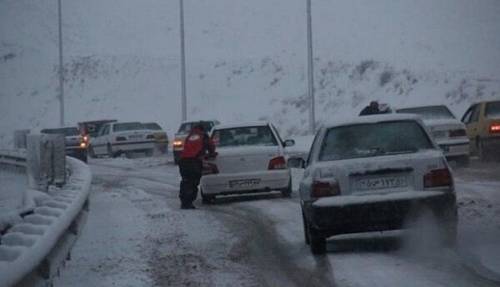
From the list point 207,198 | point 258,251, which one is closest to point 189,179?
point 207,198

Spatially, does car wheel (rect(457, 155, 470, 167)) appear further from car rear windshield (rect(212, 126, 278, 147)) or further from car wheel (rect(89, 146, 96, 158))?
car wheel (rect(89, 146, 96, 158))

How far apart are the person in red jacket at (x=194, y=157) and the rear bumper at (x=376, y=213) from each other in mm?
7172

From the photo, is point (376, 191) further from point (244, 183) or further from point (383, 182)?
point (244, 183)

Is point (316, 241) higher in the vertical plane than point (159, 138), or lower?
higher

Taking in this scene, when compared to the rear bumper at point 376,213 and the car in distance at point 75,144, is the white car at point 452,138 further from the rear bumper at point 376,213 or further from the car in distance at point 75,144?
the car in distance at point 75,144

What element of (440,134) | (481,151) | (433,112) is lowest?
(481,151)

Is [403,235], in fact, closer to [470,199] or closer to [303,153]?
[470,199]

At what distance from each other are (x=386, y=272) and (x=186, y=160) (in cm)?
876

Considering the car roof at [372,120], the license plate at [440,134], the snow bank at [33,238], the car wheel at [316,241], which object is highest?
the car roof at [372,120]

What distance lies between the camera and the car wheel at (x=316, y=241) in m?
10.8

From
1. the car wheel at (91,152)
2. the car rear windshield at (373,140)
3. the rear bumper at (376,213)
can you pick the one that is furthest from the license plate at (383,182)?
the car wheel at (91,152)

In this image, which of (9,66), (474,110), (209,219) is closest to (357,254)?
(209,219)

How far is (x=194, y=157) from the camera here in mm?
17734

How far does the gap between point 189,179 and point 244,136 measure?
1686 millimetres
